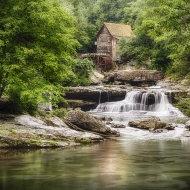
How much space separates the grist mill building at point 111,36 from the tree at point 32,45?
51.4m

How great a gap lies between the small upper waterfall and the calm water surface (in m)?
25.2

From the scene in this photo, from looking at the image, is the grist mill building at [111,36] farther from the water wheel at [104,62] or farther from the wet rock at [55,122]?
the wet rock at [55,122]

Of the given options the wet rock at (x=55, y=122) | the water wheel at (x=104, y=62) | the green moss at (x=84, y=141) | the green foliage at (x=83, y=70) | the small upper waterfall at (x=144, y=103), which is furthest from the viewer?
the water wheel at (x=104, y=62)

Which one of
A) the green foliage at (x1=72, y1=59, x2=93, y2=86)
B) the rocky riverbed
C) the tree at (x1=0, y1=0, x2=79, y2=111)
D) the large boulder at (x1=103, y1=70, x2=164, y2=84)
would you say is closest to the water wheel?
the large boulder at (x1=103, y1=70, x2=164, y2=84)

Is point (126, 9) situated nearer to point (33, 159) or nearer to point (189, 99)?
point (189, 99)

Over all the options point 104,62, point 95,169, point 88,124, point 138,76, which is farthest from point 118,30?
point 95,169

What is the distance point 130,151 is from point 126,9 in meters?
66.1

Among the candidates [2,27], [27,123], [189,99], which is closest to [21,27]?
[2,27]

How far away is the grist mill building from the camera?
66.9 m

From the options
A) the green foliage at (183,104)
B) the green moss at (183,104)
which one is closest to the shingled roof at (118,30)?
the green moss at (183,104)

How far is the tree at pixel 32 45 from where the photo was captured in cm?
1381

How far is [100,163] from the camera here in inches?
366

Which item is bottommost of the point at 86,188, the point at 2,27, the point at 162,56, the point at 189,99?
the point at 86,188

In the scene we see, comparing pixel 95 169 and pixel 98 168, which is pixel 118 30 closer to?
pixel 98 168
